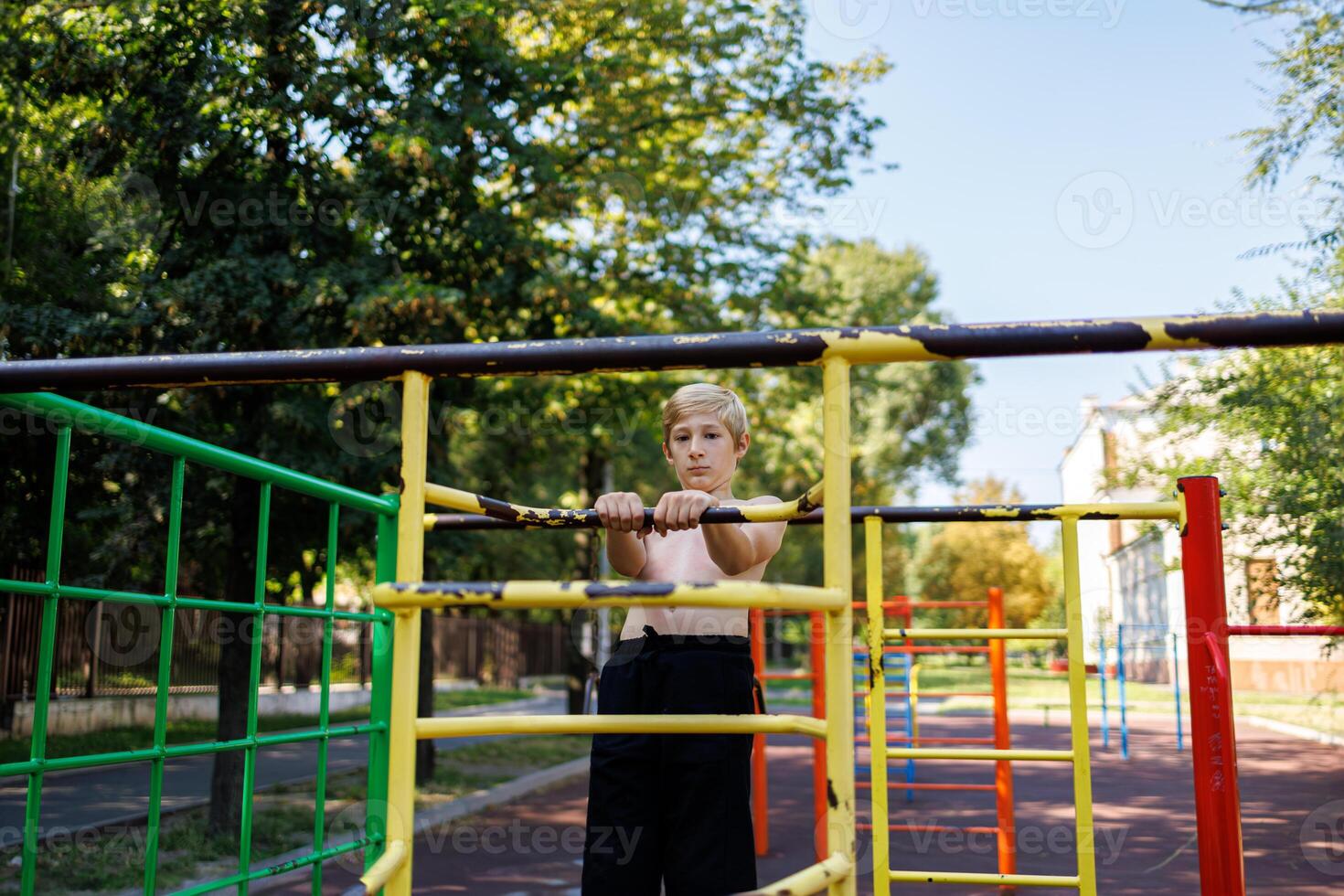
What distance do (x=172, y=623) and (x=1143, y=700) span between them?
2291cm

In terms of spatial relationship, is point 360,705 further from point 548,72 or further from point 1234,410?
point 1234,410

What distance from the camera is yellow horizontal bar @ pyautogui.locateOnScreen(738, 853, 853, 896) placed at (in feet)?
3.91

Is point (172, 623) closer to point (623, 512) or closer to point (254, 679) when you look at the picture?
point (254, 679)

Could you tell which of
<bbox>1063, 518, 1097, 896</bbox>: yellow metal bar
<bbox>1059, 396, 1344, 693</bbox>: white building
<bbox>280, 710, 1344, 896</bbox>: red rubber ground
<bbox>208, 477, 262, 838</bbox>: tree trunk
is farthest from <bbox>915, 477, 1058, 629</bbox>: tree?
<bbox>1063, 518, 1097, 896</bbox>: yellow metal bar

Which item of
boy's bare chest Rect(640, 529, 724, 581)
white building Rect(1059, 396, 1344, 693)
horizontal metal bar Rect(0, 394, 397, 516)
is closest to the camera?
horizontal metal bar Rect(0, 394, 397, 516)

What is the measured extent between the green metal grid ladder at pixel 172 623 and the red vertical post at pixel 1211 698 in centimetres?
183

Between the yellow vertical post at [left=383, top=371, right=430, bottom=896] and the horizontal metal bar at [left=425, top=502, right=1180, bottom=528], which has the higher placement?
the horizontal metal bar at [left=425, top=502, right=1180, bottom=528]

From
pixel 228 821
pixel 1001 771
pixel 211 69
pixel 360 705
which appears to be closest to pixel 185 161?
pixel 211 69

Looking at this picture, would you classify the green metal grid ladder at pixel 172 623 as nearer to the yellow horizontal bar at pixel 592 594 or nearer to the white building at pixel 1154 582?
the yellow horizontal bar at pixel 592 594

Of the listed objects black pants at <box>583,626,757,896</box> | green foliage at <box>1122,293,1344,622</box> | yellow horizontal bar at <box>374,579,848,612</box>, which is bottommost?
black pants at <box>583,626,757,896</box>

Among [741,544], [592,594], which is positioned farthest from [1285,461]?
[592,594]

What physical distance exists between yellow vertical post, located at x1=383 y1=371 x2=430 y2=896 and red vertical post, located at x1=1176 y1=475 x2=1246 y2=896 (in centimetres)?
169

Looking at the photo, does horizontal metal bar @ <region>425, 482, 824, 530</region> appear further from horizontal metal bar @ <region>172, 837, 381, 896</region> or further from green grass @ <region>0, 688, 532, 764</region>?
green grass @ <region>0, 688, 532, 764</region>

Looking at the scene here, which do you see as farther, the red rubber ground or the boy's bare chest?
the red rubber ground
